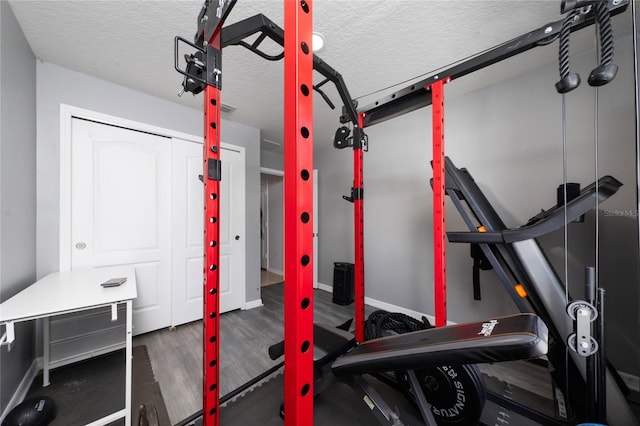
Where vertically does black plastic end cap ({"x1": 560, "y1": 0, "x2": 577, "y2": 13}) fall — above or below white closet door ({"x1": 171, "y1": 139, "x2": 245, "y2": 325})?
above

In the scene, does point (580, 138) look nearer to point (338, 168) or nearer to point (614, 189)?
point (614, 189)

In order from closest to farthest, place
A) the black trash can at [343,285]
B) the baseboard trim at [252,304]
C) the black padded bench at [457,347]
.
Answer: the black padded bench at [457,347]
the baseboard trim at [252,304]
the black trash can at [343,285]

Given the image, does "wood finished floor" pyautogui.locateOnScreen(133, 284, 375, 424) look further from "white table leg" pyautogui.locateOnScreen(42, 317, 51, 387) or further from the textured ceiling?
the textured ceiling

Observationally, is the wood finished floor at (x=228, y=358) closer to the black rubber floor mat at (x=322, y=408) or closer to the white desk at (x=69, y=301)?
the black rubber floor mat at (x=322, y=408)

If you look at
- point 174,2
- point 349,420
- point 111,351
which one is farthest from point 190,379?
point 174,2

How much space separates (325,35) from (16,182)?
2.40 m

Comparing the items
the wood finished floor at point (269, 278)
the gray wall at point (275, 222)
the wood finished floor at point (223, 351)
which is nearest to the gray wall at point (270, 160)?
the gray wall at point (275, 222)

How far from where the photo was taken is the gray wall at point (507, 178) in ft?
5.45

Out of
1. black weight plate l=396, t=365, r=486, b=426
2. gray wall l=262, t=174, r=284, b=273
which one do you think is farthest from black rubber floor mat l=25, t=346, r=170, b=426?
gray wall l=262, t=174, r=284, b=273

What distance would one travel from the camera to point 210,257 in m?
1.11

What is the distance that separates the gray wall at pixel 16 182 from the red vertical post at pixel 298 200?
6.51 ft

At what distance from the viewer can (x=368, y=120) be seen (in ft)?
6.01

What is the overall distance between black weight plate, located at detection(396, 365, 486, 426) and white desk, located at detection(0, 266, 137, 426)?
5.15ft

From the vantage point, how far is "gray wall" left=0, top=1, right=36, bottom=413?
1384 millimetres
